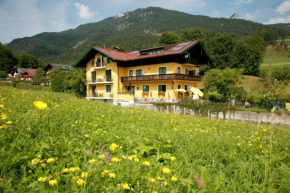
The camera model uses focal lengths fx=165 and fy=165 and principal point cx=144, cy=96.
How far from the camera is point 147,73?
28.8 metres

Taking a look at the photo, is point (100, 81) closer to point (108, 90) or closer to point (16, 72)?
point (108, 90)

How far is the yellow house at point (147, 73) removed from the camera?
26.2 m

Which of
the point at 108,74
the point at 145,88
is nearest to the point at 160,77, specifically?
the point at 145,88

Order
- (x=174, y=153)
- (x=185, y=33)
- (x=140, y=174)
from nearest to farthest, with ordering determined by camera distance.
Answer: (x=140, y=174) < (x=174, y=153) < (x=185, y=33)

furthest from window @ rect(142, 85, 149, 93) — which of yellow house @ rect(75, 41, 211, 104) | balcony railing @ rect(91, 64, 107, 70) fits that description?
balcony railing @ rect(91, 64, 107, 70)

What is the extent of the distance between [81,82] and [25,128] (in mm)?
32695

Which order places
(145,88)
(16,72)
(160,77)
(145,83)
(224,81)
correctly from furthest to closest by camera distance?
(16,72)
(145,88)
(145,83)
(160,77)
(224,81)

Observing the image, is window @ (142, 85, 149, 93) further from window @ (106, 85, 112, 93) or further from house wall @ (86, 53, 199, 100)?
window @ (106, 85, 112, 93)

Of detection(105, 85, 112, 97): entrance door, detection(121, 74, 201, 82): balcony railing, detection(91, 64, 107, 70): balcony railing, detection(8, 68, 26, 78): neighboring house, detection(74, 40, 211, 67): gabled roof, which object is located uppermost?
detection(8, 68, 26, 78): neighboring house

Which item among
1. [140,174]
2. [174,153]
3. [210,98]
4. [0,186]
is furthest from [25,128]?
[210,98]

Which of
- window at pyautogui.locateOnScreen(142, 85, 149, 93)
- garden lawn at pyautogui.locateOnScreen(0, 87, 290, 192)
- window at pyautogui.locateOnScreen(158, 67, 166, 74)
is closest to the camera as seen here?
garden lawn at pyautogui.locateOnScreen(0, 87, 290, 192)

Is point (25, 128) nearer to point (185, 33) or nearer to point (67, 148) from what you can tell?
point (67, 148)

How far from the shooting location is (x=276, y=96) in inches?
804

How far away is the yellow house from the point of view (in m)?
26.2
